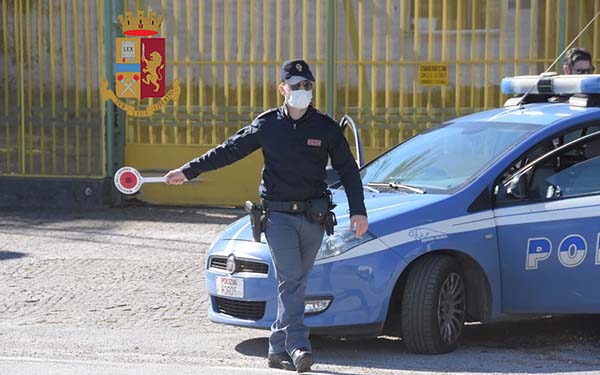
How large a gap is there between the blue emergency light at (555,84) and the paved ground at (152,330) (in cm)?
168

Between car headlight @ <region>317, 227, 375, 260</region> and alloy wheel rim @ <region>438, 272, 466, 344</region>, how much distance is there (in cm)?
60

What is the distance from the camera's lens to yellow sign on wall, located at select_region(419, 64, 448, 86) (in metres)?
13.4

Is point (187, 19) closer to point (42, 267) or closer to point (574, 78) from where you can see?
point (42, 267)

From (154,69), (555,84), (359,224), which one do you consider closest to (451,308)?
(359,224)

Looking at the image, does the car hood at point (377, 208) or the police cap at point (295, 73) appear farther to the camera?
the car hood at point (377, 208)

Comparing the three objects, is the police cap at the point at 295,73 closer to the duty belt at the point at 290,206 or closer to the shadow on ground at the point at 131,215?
the duty belt at the point at 290,206

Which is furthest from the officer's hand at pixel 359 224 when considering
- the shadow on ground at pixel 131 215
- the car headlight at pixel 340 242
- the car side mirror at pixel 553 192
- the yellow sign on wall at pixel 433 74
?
the yellow sign on wall at pixel 433 74

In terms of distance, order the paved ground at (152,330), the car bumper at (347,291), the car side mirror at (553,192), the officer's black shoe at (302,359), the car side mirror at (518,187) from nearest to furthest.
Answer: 1. the officer's black shoe at (302,359)
2. the car bumper at (347,291)
3. the paved ground at (152,330)
4. the car side mirror at (518,187)
5. the car side mirror at (553,192)

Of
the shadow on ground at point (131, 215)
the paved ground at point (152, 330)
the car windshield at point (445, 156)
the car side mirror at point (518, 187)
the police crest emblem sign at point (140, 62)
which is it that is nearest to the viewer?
the paved ground at point (152, 330)

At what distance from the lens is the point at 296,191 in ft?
22.5

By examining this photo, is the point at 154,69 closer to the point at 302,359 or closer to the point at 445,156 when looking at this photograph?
the point at 445,156

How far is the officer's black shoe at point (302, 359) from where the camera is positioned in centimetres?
672

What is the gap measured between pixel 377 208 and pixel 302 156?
29.1 inches

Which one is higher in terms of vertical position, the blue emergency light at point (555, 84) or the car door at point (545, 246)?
the blue emergency light at point (555, 84)
